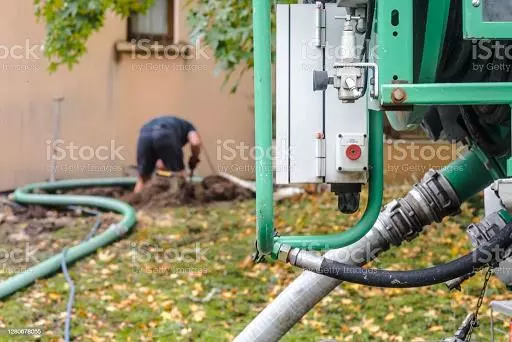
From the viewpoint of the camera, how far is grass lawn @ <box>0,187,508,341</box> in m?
5.42

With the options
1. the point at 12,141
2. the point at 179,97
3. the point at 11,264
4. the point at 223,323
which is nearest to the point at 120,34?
the point at 179,97

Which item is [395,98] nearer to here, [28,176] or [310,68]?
[310,68]

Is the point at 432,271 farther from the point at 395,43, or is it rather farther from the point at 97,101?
the point at 97,101

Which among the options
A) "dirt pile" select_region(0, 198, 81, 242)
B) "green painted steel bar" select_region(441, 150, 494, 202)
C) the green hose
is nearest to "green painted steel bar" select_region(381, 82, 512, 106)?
"green painted steel bar" select_region(441, 150, 494, 202)

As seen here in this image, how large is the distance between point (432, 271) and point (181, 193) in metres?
7.13

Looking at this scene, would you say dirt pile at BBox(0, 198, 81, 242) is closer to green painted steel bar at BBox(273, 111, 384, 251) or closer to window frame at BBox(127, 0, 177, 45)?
window frame at BBox(127, 0, 177, 45)

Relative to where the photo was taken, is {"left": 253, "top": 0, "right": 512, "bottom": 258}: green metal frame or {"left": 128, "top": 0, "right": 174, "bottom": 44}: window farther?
{"left": 128, "top": 0, "right": 174, "bottom": 44}: window

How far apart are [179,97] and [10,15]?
8.37 feet

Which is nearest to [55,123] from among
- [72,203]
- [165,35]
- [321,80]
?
[72,203]

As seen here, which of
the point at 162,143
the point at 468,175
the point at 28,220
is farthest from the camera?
the point at 162,143

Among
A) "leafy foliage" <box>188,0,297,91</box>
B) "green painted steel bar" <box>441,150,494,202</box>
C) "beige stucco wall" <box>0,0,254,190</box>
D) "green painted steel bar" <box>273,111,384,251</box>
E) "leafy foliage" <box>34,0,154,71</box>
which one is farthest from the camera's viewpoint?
"beige stucco wall" <box>0,0,254,190</box>

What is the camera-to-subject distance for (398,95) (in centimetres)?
243

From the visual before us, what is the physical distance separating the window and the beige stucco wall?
253mm

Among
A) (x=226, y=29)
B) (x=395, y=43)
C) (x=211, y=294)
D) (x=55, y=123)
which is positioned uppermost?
(x=226, y=29)
